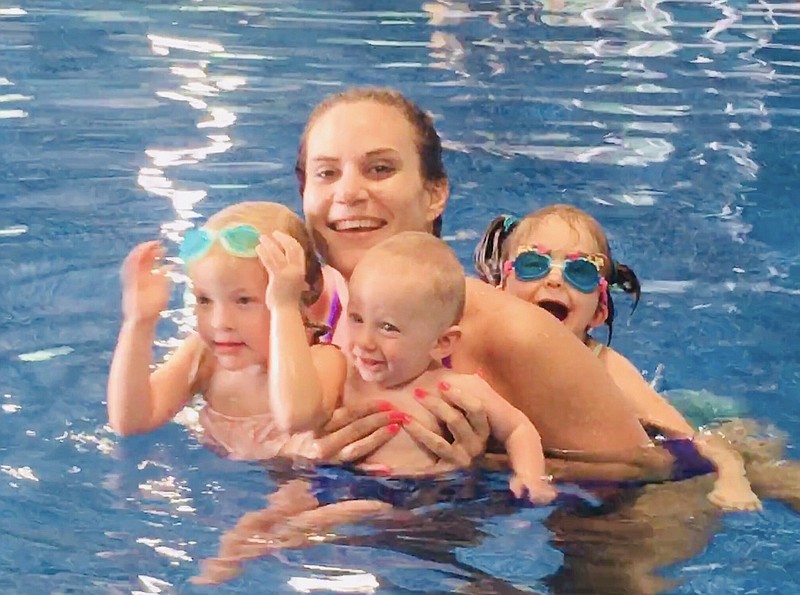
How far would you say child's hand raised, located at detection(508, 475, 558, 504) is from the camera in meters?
2.56

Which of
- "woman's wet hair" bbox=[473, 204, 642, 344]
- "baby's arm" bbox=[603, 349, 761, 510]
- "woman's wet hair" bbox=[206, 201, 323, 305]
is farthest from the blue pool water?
"woman's wet hair" bbox=[473, 204, 642, 344]

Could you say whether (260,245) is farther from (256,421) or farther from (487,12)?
(487,12)

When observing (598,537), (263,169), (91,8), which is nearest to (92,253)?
(263,169)

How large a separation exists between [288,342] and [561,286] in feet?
2.51

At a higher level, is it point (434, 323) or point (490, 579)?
point (434, 323)

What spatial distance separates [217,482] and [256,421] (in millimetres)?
208

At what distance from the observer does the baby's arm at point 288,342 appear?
2475mm

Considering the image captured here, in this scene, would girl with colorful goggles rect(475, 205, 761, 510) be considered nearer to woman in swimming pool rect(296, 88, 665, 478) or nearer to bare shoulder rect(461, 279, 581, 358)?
woman in swimming pool rect(296, 88, 665, 478)

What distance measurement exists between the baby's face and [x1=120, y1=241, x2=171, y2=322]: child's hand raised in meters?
0.36

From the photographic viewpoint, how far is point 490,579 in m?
2.59

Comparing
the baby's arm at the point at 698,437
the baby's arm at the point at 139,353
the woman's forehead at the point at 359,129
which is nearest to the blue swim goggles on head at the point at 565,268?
the baby's arm at the point at 698,437

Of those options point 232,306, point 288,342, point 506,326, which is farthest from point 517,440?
point 232,306

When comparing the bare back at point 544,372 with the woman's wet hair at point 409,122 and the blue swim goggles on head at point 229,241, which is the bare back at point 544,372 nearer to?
the woman's wet hair at point 409,122

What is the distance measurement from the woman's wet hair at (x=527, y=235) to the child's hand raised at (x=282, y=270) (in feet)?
2.42
